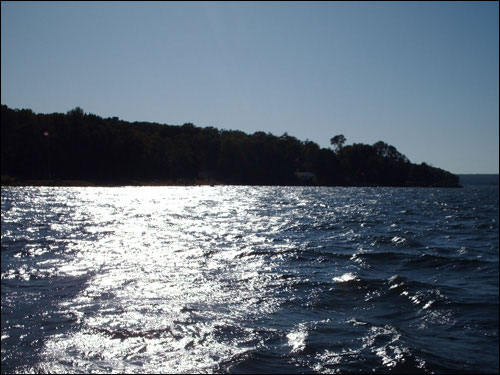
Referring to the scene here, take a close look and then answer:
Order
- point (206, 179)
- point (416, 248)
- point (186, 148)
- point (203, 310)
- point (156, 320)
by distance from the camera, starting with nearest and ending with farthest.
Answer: point (156, 320) < point (203, 310) < point (416, 248) < point (186, 148) < point (206, 179)

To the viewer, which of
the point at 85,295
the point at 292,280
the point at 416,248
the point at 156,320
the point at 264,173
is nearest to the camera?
the point at 156,320

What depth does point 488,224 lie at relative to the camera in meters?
37.3

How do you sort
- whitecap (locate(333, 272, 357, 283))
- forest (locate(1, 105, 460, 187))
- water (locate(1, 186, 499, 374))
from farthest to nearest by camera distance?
forest (locate(1, 105, 460, 187))
whitecap (locate(333, 272, 357, 283))
water (locate(1, 186, 499, 374))

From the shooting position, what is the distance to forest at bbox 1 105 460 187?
127 ft

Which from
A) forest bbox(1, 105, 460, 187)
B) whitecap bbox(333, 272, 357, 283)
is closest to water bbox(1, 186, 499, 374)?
whitecap bbox(333, 272, 357, 283)

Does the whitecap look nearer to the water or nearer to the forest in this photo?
the water

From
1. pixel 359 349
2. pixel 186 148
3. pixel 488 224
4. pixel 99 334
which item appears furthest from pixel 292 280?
pixel 186 148

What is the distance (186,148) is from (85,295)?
13968 cm

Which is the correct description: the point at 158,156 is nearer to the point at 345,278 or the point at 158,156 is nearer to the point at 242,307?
the point at 345,278

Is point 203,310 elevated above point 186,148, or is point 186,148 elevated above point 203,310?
point 186,148

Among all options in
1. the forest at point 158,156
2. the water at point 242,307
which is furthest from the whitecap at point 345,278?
the forest at point 158,156

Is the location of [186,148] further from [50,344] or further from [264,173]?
[50,344]

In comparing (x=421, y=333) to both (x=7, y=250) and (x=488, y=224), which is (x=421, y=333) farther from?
(x=488, y=224)

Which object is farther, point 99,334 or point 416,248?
point 416,248
